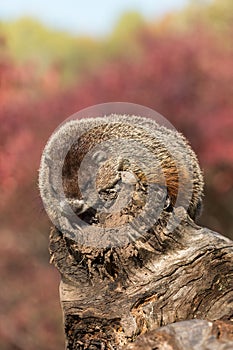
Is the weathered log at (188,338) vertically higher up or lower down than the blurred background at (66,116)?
lower down

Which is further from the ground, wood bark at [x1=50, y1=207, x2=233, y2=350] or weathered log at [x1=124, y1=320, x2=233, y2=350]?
wood bark at [x1=50, y1=207, x2=233, y2=350]

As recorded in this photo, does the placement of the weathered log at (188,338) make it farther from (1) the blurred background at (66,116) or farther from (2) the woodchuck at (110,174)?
(1) the blurred background at (66,116)

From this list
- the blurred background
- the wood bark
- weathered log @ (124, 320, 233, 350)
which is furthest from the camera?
the blurred background

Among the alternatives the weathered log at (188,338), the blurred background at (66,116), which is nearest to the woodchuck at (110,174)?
the weathered log at (188,338)

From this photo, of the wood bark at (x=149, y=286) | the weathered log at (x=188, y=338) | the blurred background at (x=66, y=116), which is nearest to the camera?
the weathered log at (x=188, y=338)

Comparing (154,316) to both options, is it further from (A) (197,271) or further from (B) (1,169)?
(B) (1,169)

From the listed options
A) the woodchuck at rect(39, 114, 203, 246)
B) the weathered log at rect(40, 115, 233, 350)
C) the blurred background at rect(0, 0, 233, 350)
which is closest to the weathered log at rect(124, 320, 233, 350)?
the weathered log at rect(40, 115, 233, 350)

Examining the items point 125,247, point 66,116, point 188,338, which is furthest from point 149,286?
point 66,116

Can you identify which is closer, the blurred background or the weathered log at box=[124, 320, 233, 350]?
the weathered log at box=[124, 320, 233, 350]

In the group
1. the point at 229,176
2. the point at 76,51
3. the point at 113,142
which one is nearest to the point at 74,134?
the point at 113,142

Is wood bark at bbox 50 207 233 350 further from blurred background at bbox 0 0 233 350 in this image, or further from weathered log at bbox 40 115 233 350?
blurred background at bbox 0 0 233 350
